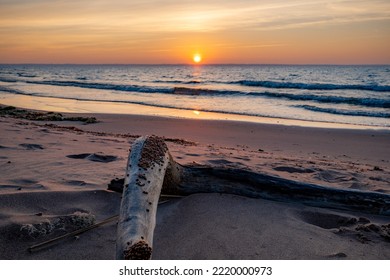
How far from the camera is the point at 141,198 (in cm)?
257

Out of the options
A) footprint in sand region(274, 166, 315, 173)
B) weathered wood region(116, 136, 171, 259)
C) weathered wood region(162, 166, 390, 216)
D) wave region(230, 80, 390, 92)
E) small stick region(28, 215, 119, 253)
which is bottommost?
footprint in sand region(274, 166, 315, 173)

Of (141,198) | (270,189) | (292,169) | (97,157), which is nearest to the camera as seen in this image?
(141,198)

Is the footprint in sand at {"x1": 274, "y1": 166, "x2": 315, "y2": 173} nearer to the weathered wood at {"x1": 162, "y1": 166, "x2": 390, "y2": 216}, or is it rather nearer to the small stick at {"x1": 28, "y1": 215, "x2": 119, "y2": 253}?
the weathered wood at {"x1": 162, "y1": 166, "x2": 390, "y2": 216}

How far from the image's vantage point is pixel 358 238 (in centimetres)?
316

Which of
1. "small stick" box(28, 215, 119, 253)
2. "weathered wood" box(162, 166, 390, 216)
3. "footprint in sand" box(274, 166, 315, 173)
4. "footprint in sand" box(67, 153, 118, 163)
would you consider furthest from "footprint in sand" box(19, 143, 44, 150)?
"footprint in sand" box(274, 166, 315, 173)

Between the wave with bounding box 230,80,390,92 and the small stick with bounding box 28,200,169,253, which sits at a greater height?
the wave with bounding box 230,80,390,92

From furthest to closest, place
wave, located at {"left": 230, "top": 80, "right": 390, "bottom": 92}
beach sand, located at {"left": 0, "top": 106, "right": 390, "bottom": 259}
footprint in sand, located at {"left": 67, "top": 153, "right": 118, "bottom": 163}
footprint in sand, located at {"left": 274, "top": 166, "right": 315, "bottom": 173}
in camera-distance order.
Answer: wave, located at {"left": 230, "top": 80, "right": 390, "bottom": 92}
footprint in sand, located at {"left": 274, "top": 166, "right": 315, "bottom": 173}
footprint in sand, located at {"left": 67, "top": 153, "right": 118, "bottom": 163}
beach sand, located at {"left": 0, "top": 106, "right": 390, "bottom": 259}

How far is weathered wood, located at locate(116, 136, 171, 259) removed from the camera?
2.00m

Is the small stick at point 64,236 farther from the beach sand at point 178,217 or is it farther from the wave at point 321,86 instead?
the wave at point 321,86

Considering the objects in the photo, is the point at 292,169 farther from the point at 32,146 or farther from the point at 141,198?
the point at 32,146

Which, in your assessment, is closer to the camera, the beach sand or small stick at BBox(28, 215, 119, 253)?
small stick at BBox(28, 215, 119, 253)

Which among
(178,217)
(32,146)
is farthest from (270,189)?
(32,146)
